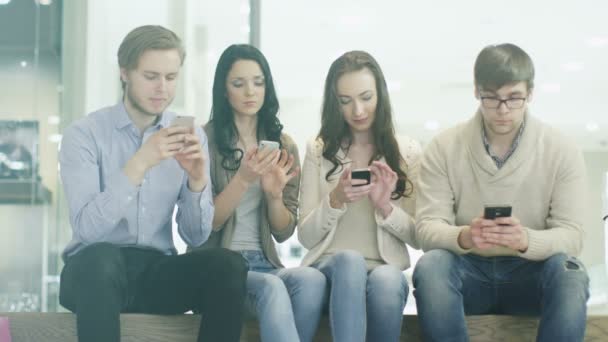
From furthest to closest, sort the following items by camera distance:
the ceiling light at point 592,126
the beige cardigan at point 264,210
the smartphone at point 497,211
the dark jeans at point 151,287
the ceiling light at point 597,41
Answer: the ceiling light at point 597,41 → the ceiling light at point 592,126 → the beige cardigan at point 264,210 → the smartphone at point 497,211 → the dark jeans at point 151,287

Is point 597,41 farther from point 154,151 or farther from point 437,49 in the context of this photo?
point 154,151

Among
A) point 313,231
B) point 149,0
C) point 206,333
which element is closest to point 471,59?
point 149,0

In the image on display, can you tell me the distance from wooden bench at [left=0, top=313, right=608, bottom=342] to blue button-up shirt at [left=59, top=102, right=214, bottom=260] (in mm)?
193

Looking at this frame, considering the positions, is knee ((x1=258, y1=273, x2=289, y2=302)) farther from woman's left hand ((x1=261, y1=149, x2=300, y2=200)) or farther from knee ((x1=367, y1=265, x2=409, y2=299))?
woman's left hand ((x1=261, y1=149, x2=300, y2=200))

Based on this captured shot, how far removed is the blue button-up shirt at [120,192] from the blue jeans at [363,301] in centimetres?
40

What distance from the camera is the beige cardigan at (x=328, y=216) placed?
8.45 feet

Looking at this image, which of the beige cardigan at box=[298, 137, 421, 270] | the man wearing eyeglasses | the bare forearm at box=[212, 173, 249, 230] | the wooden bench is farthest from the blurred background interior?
the bare forearm at box=[212, 173, 249, 230]

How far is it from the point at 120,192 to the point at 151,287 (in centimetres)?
26

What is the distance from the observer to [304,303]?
232 cm

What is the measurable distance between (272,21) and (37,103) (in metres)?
3.93

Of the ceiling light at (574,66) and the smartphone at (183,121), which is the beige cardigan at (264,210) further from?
the ceiling light at (574,66)

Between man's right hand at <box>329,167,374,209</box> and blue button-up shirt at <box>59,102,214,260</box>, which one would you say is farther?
man's right hand at <box>329,167,374,209</box>

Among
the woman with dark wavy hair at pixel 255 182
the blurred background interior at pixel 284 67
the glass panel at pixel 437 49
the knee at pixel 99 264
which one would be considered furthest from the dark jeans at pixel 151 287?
the glass panel at pixel 437 49

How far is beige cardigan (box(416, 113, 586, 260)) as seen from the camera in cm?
244
